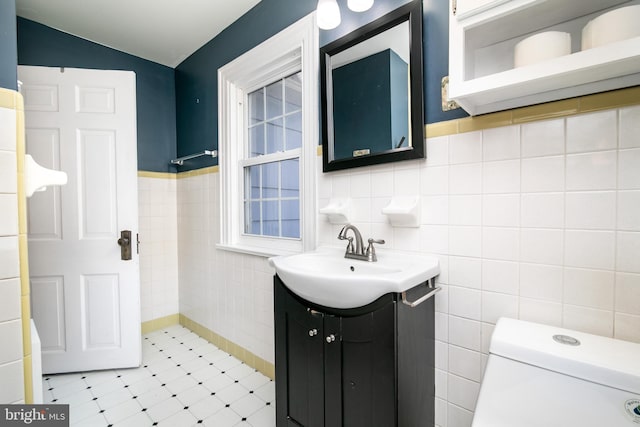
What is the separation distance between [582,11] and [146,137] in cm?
298

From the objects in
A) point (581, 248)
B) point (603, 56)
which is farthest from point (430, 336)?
point (603, 56)

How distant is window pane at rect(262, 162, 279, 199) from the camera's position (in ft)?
6.74

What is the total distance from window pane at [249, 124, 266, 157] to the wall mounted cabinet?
1536 mm

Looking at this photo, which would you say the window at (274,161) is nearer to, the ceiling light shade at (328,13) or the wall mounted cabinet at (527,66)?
the ceiling light shade at (328,13)

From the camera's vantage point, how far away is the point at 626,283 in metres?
0.86

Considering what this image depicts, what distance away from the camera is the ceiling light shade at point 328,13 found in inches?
51.8

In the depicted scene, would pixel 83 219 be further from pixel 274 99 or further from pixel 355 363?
pixel 355 363

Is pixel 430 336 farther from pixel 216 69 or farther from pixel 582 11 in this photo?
pixel 216 69

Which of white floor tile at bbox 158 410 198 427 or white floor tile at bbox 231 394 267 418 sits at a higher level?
white floor tile at bbox 158 410 198 427

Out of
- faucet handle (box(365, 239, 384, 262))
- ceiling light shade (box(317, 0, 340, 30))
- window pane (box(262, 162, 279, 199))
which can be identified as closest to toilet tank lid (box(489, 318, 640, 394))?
faucet handle (box(365, 239, 384, 262))

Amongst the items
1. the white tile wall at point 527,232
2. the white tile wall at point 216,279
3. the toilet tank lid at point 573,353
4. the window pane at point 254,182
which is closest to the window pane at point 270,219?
the window pane at point 254,182

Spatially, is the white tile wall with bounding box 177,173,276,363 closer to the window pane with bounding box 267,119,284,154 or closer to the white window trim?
the white window trim

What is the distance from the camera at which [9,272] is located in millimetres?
931

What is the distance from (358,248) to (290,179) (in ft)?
2.67
